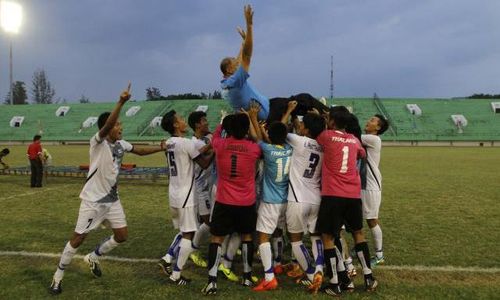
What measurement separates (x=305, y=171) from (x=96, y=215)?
2912mm

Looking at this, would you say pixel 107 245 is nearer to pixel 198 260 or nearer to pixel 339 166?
pixel 198 260

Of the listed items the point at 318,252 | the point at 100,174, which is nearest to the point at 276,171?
the point at 318,252

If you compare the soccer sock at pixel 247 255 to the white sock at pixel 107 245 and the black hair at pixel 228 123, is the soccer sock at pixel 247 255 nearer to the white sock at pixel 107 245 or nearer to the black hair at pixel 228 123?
the black hair at pixel 228 123

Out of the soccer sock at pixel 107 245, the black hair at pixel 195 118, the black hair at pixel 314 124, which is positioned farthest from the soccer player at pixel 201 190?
the black hair at pixel 314 124

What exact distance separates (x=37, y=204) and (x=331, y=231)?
9.69 metres

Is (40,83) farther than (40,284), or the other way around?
(40,83)

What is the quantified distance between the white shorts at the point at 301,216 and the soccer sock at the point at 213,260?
1019 millimetres

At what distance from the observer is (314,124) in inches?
232

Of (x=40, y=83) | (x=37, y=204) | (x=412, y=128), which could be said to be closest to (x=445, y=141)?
(x=412, y=128)

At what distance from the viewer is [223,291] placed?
5664 millimetres

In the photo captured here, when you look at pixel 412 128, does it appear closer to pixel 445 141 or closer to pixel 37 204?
pixel 445 141

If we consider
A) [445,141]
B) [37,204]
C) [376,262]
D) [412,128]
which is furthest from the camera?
[412,128]

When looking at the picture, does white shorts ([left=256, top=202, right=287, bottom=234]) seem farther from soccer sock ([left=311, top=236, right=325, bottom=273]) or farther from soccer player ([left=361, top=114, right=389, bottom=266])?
soccer player ([left=361, top=114, right=389, bottom=266])

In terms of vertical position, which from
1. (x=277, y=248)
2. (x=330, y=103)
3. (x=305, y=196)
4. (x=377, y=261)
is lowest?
(x=377, y=261)
